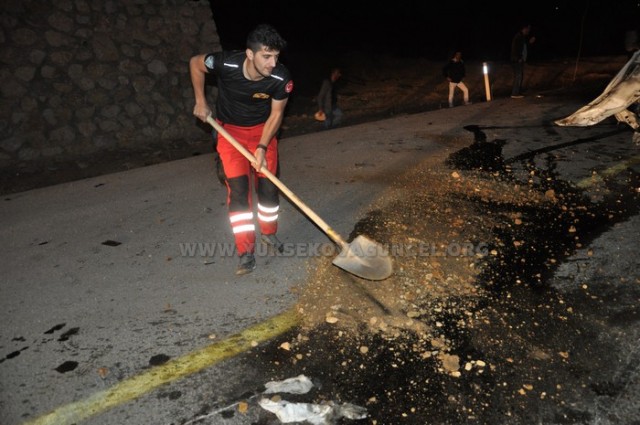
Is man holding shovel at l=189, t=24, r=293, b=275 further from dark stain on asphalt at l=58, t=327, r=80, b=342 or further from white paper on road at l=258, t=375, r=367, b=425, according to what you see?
white paper on road at l=258, t=375, r=367, b=425

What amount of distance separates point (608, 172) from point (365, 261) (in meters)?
3.78

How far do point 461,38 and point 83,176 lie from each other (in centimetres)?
2055

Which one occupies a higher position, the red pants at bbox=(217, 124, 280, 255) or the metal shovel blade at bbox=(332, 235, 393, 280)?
the red pants at bbox=(217, 124, 280, 255)

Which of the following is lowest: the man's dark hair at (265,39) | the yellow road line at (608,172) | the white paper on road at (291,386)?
the white paper on road at (291,386)

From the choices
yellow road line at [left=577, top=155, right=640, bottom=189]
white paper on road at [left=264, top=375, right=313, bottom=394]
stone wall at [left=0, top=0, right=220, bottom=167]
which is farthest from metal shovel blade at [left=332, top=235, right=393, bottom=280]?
stone wall at [left=0, top=0, right=220, bottom=167]

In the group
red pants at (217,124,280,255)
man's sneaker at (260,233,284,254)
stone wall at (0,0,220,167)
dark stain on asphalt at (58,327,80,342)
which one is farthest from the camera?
stone wall at (0,0,220,167)

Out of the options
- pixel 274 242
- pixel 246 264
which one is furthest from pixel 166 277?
pixel 274 242

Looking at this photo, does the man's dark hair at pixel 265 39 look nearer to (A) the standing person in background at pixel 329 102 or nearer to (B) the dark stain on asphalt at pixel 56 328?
(B) the dark stain on asphalt at pixel 56 328

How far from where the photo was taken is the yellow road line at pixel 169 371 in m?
2.27

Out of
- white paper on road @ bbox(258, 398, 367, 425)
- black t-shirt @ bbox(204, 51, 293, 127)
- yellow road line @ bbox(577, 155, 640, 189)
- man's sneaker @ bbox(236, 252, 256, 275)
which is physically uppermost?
black t-shirt @ bbox(204, 51, 293, 127)

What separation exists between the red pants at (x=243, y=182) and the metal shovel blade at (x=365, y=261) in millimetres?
841

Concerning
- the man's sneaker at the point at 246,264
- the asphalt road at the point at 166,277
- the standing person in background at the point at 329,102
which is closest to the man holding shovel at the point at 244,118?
the man's sneaker at the point at 246,264

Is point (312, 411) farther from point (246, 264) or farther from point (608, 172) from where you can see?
point (608, 172)

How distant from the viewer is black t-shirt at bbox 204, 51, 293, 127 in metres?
3.29
